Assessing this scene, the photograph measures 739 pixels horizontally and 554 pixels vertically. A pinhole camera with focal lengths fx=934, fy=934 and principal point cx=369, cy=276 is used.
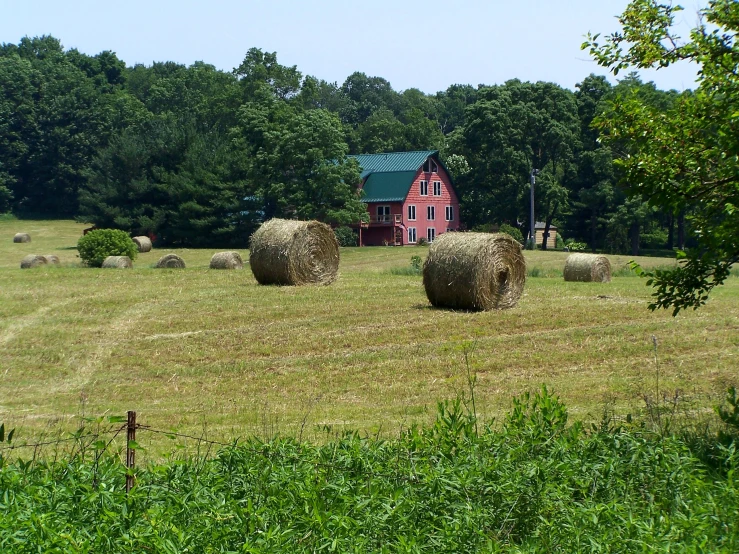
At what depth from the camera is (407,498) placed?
619 cm

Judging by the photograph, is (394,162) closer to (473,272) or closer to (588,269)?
(588,269)

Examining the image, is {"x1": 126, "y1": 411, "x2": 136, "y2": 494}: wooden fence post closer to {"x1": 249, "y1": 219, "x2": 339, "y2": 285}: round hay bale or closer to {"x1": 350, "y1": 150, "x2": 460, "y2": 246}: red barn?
{"x1": 249, "y1": 219, "x2": 339, "y2": 285}: round hay bale

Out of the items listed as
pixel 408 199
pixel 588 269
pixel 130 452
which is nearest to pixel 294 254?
pixel 588 269

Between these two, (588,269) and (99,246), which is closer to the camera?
(588,269)

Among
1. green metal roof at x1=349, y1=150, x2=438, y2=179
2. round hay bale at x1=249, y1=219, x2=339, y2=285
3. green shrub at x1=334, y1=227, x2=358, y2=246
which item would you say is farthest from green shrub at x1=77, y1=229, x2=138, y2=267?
green metal roof at x1=349, y1=150, x2=438, y2=179

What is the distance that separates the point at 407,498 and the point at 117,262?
1235 inches

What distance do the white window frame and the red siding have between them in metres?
1.30

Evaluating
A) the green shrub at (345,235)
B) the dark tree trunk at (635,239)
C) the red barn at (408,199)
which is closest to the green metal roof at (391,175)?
the red barn at (408,199)

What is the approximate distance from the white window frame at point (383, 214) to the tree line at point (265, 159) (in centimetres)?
507

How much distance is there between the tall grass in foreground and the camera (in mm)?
5566

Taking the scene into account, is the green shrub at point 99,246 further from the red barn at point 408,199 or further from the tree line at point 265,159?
the red barn at point 408,199

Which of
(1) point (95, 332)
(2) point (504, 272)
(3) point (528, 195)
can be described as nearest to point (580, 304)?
(2) point (504, 272)

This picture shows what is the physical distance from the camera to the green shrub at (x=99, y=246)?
3725 centimetres

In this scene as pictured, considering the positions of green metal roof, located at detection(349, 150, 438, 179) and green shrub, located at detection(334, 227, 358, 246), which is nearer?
green shrub, located at detection(334, 227, 358, 246)
